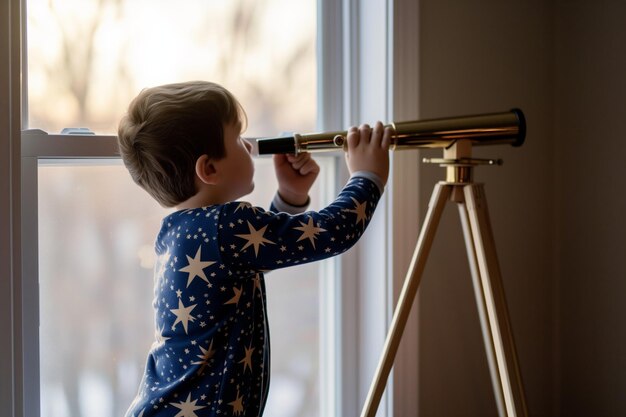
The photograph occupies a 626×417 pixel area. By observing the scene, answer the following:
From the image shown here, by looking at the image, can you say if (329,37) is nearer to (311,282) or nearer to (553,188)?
(311,282)

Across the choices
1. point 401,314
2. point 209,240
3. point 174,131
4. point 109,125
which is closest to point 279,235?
point 209,240

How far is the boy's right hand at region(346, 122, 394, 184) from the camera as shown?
125 cm

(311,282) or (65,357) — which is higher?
(311,282)

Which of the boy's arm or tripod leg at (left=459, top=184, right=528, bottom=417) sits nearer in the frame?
the boy's arm

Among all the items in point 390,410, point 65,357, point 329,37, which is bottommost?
point 390,410

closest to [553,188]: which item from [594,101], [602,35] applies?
[594,101]

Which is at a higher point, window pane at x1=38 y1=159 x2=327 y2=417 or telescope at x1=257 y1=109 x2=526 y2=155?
telescope at x1=257 y1=109 x2=526 y2=155

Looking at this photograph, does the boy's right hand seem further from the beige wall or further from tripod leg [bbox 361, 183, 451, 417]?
the beige wall

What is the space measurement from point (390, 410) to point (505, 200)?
0.68 m

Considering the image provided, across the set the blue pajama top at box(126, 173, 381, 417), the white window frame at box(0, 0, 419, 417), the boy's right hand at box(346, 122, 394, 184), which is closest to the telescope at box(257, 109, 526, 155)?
the boy's right hand at box(346, 122, 394, 184)

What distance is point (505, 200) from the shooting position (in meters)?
1.93

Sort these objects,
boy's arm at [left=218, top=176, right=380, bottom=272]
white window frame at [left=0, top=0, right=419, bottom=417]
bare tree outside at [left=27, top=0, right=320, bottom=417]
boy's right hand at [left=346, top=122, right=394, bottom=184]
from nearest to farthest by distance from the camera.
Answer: boy's arm at [left=218, top=176, right=380, bottom=272] < boy's right hand at [left=346, top=122, right=394, bottom=184] < bare tree outside at [left=27, top=0, right=320, bottom=417] < white window frame at [left=0, top=0, right=419, bottom=417]

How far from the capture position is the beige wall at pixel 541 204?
1.78 m

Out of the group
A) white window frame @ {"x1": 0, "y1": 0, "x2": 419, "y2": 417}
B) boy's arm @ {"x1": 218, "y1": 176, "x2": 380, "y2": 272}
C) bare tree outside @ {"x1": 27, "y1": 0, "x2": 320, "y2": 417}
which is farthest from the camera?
white window frame @ {"x1": 0, "y1": 0, "x2": 419, "y2": 417}
